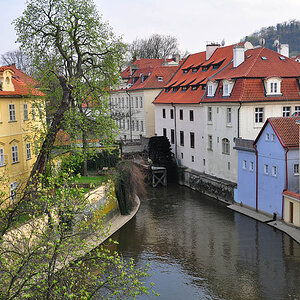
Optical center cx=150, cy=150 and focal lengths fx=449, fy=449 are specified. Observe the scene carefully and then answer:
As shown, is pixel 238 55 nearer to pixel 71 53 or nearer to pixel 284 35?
pixel 71 53

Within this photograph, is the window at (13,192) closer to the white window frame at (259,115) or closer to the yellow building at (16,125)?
the yellow building at (16,125)

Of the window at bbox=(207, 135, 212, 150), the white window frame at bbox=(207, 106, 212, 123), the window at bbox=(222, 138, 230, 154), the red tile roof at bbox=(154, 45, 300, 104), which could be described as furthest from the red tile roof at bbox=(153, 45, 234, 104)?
the window at bbox=(222, 138, 230, 154)

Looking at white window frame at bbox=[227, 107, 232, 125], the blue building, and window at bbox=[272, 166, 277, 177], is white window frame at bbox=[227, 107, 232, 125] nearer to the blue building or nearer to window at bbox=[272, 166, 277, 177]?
the blue building

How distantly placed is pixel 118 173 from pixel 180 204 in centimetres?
453

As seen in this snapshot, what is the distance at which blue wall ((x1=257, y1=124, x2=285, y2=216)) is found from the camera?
19969 mm

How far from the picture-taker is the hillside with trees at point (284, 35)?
96125mm

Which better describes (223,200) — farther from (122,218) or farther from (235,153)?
(122,218)

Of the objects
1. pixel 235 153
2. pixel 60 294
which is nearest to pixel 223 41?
pixel 235 153

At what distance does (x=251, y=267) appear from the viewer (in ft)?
52.4

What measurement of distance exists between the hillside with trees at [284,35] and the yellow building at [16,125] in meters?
79.8

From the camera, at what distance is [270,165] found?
20.7m

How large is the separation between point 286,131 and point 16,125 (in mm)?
12246

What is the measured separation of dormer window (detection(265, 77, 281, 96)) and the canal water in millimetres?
6845

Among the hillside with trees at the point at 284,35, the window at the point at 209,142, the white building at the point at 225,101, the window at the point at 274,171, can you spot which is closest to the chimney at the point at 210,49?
the white building at the point at 225,101
